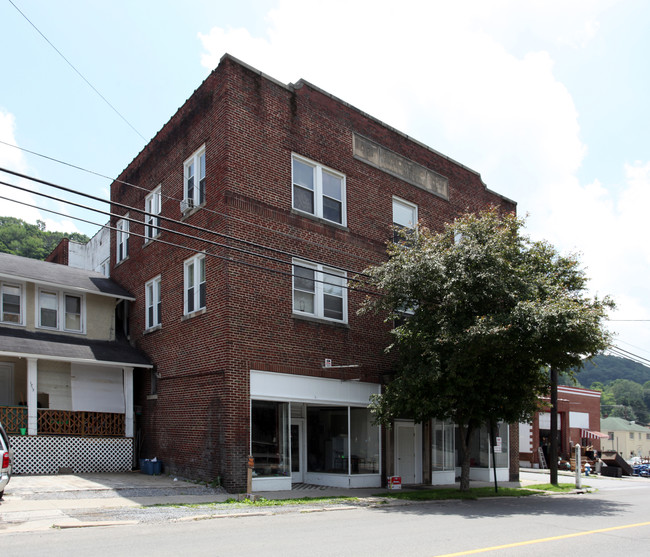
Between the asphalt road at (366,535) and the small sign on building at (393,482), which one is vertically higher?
the asphalt road at (366,535)

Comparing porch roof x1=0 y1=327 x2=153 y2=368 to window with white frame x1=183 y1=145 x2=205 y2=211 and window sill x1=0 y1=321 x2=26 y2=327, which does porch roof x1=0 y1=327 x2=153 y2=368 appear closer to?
window sill x1=0 y1=321 x2=26 y2=327

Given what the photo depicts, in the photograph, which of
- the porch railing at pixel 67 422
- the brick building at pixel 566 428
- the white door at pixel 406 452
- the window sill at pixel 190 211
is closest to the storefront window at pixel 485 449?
the white door at pixel 406 452

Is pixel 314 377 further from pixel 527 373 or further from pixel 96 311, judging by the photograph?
pixel 96 311

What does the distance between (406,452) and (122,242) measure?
546 inches

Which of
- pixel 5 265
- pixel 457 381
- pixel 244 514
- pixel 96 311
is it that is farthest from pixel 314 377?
pixel 5 265

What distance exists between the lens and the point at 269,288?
18.2 meters

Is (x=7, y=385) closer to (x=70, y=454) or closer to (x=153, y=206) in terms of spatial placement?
(x=70, y=454)

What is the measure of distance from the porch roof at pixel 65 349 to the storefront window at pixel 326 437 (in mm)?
5907

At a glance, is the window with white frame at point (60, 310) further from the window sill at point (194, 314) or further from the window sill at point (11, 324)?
the window sill at point (194, 314)

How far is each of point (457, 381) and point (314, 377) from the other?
433cm

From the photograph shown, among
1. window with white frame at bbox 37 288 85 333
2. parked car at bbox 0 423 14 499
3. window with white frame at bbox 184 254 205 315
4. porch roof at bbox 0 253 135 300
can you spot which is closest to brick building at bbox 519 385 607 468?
window with white frame at bbox 184 254 205 315

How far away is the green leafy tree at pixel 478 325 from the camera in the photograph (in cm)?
1598

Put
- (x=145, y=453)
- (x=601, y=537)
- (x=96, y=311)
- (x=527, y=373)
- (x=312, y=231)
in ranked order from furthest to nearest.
A: (x=96, y=311) < (x=145, y=453) < (x=312, y=231) < (x=527, y=373) < (x=601, y=537)

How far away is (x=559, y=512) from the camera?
15203 millimetres
